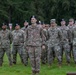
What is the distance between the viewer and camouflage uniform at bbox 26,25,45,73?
12.4 metres

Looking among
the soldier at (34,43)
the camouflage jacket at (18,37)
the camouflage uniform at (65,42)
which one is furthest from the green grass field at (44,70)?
the camouflage jacket at (18,37)

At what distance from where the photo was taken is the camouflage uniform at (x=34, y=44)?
12.4 metres

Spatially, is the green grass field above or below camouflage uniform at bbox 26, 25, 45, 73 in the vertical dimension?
below

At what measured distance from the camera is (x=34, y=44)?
40.5 feet

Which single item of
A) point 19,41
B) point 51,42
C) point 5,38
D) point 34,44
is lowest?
point 34,44

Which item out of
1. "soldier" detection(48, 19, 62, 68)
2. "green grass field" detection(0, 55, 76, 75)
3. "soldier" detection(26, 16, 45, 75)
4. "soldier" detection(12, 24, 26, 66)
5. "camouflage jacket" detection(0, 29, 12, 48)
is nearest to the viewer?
"soldier" detection(26, 16, 45, 75)

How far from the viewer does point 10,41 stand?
16.0 metres

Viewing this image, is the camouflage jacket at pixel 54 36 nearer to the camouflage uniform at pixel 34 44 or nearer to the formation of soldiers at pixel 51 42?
the formation of soldiers at pixel 51 42

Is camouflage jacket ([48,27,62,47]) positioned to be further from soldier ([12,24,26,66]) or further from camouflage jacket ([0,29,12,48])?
camouflage jacket ([0,29,12,48])

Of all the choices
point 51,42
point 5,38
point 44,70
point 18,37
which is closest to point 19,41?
point 18,37

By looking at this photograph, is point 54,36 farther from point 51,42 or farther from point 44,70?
point 44,70

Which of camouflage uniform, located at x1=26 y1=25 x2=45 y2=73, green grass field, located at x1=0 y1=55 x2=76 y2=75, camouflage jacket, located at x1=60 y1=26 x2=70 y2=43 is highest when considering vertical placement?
camouflage jacket, located at x1=60 y1=26 x2=70 y2=43

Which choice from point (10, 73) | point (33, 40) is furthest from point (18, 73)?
point (33, 40)

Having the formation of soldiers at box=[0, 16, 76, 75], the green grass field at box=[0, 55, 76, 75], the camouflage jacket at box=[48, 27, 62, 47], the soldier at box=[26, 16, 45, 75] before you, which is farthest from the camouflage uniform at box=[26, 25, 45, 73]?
the camouflage jacket at box=[48, 27, 62, 47]
